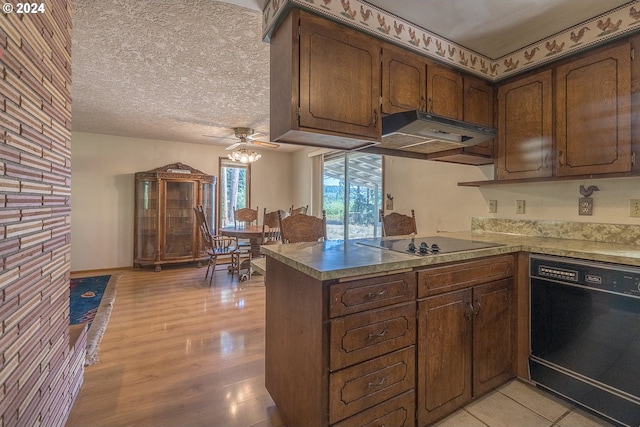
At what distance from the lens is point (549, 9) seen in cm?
174

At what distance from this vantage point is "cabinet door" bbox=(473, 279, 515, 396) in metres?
1.64

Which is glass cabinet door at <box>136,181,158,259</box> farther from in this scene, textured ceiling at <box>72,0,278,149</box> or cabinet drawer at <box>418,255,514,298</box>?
cabinet drawer at <box>418,255,514,298</box>

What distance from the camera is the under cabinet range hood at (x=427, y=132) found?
163 cm

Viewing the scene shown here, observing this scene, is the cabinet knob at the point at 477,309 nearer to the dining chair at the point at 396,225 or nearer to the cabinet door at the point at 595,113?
the dining chair at the point at 396,225

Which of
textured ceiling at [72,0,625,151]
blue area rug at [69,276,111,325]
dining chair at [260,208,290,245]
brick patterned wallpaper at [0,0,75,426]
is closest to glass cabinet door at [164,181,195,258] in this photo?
blue area rug at [69,276,111,325]

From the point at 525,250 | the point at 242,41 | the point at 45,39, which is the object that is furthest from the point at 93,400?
the point at 525,250

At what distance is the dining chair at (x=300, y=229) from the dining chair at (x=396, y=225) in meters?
0.64

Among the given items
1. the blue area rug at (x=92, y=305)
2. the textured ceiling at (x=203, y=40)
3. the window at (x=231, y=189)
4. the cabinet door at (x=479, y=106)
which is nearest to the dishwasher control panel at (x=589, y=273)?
the cabinet door at (x=479, y=106)

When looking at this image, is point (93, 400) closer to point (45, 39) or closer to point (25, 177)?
point (25, 177)

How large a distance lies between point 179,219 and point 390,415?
188 inches

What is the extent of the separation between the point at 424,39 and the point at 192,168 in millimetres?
4494

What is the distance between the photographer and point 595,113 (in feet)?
6.06

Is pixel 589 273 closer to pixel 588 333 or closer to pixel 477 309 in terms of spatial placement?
pixel 588 333

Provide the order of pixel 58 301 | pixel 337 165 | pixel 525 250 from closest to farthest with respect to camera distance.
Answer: pixel 58 301 → pixel 525 250 → pixel 337 165
